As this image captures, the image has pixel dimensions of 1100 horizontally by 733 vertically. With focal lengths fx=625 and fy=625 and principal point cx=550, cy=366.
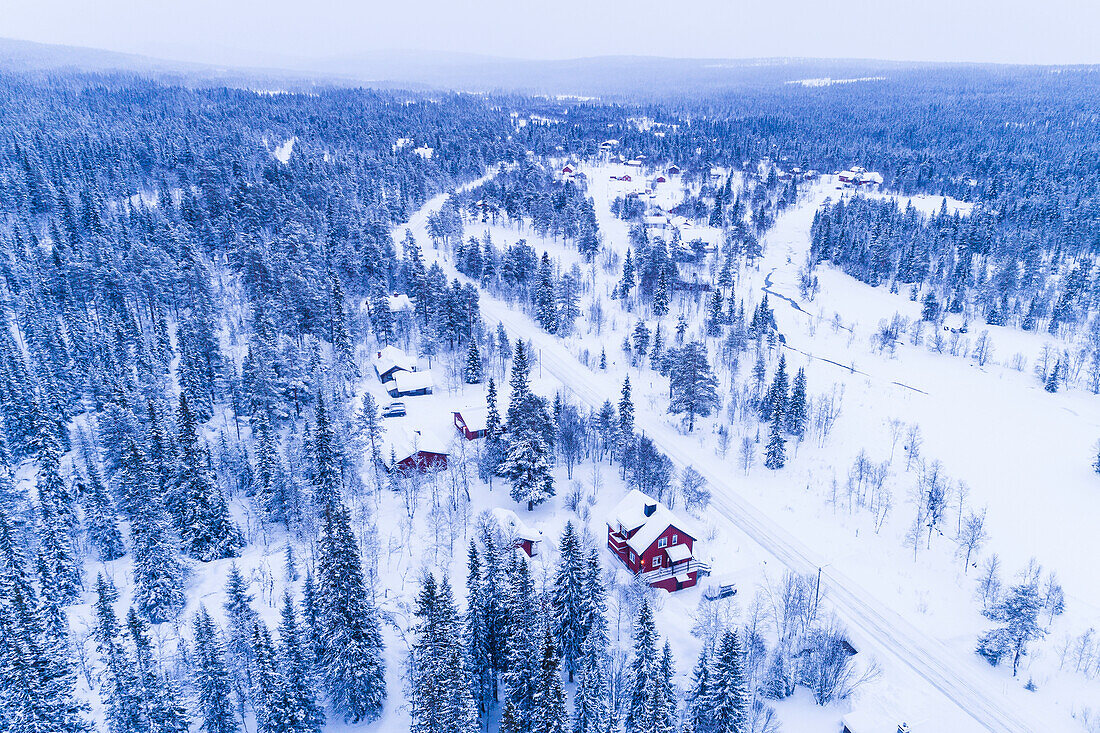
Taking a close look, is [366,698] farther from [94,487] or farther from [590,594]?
[94,487]

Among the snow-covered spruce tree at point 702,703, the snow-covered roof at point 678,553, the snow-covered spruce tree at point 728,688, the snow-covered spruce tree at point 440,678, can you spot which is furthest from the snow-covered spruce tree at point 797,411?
the snow-covered spruce tree at point 440,678

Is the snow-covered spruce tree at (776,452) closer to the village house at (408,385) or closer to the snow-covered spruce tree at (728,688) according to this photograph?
the snow-covered spruce tree at (728,688)

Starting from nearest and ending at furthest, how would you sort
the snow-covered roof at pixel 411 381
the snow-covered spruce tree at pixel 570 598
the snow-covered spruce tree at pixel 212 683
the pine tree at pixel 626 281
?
the snow-covered spruce tree at pixel 212 683
the snow-covered spruce tree at pixel 570 598
the snow-covered roof at pixel 411 381
the pine tree at pixel 626 281

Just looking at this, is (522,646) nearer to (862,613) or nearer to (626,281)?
(862,613)

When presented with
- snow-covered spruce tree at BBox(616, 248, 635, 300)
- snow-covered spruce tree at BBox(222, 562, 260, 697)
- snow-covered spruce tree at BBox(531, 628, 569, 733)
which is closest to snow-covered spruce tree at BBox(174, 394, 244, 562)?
snow-covered spruce tree at BBox(222, 562, 260, 697)

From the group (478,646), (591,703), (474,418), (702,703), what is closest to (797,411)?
(474,418)

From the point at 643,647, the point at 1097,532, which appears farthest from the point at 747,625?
the point at 1097,532
